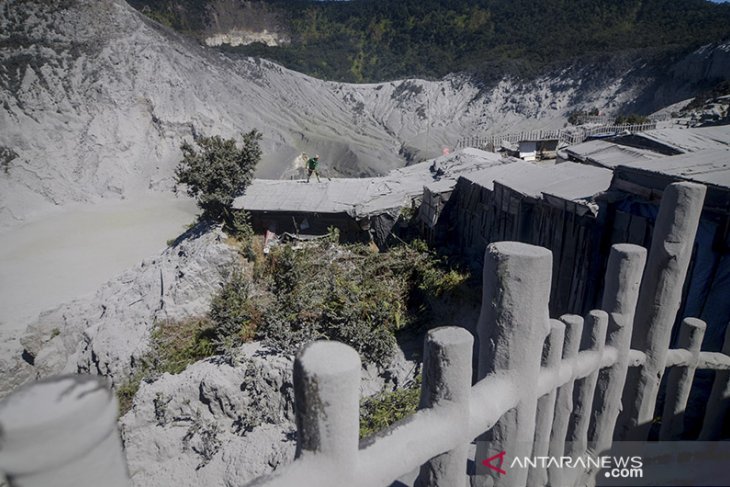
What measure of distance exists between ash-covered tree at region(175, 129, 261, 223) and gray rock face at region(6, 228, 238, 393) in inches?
26.6

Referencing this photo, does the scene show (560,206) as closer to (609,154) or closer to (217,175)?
(609,154)

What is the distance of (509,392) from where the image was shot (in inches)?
80.7

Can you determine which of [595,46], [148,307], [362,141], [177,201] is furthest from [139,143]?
[595,46]

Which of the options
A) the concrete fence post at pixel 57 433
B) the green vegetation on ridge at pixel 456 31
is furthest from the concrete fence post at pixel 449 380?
the green vegetation on ridge at pixel 456 31

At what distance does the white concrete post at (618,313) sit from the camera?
2.85m

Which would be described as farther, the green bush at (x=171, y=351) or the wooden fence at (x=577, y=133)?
the wooden fence at (x=577, y=133)

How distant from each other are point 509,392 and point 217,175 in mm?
9593

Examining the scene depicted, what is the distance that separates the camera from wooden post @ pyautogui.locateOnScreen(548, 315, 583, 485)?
8.46 feet

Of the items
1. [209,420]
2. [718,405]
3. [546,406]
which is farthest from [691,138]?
[209,420]

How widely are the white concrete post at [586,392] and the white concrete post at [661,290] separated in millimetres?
528

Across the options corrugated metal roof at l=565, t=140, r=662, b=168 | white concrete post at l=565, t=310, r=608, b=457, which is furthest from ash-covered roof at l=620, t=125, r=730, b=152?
white concrete post at l=565, t=310, r=608, b=457

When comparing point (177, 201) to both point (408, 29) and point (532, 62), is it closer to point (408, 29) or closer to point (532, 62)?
point (532, 62)

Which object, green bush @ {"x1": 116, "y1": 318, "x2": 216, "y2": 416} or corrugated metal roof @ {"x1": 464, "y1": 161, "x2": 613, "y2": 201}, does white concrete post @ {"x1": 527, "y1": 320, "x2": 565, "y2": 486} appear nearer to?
corrugated metal roof @ {"x1": 464, "y1": 161, "x2": 613, "y2": 201}

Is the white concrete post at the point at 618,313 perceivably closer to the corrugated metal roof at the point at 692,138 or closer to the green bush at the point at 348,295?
the green bush at the point at 348,295
